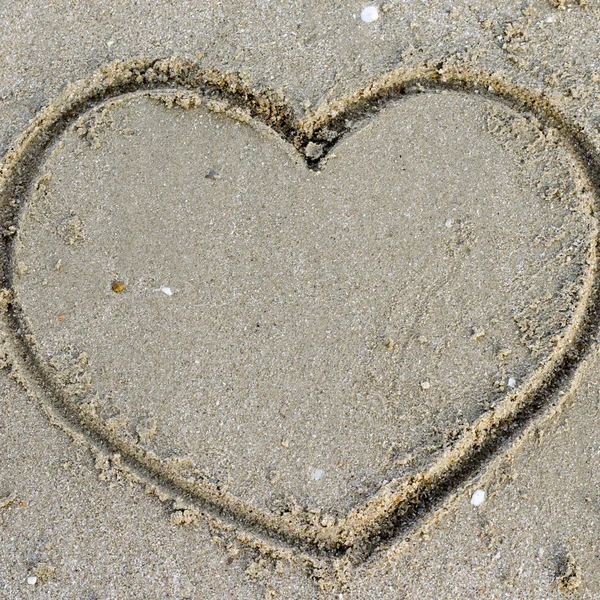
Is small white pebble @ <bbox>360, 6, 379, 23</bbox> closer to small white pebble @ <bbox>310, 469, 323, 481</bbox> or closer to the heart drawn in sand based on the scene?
the heart drawn in sand

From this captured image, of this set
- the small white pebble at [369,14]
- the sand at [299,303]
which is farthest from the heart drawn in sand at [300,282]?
the small white pebble at [369,14]

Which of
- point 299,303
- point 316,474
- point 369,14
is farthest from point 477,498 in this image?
point 369,14

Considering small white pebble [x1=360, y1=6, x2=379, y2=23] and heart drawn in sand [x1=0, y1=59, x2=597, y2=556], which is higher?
small white pebble [x1=360, y1=6, x2=379, y2=23]

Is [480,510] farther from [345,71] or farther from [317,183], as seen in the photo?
[345,71]

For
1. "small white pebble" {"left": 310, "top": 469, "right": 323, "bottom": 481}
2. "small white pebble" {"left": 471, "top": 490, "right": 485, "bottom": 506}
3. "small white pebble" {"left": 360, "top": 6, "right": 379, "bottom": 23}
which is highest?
"small white pebble" {"left": 360, "top": 6, "right": 379, "bottom": 23}

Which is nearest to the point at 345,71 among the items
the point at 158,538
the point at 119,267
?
the point at 119,267

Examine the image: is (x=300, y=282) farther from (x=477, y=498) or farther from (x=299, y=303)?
(x=477, y=498)

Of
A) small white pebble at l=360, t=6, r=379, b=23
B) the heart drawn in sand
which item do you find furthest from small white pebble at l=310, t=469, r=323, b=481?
small white pebble at l=360, t=6, r=379, b=23
